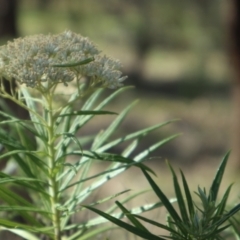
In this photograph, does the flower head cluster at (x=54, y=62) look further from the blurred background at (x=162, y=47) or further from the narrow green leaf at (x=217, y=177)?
the blurred background at (x=162, y=47)

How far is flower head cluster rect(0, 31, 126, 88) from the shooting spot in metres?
0.64

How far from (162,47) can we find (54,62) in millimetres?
8093

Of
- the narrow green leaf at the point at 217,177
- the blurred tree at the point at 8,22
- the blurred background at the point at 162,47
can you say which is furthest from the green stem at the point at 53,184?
the blurred background at the point at 162,47

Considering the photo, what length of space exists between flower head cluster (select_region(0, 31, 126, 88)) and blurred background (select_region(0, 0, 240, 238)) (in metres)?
5.88

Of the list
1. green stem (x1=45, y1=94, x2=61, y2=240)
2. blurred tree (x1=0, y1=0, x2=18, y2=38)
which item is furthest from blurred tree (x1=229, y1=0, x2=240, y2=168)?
green stem (x1=45, y1=94, x2=61, y2=240)

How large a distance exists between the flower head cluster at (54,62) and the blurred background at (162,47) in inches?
232

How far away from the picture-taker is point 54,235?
741mm

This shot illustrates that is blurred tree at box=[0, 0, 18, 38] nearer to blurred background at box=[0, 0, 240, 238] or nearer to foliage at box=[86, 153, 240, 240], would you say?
foliage at box=[86, 153, 240, 240]

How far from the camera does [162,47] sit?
8648 mm

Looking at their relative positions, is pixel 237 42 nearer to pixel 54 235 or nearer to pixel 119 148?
pixel 119 148

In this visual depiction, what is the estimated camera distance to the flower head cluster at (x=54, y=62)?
2.10 ft

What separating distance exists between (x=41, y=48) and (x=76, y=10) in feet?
25.4

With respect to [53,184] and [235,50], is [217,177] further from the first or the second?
[235,50]

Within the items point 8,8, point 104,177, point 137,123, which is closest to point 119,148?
point 137,123
